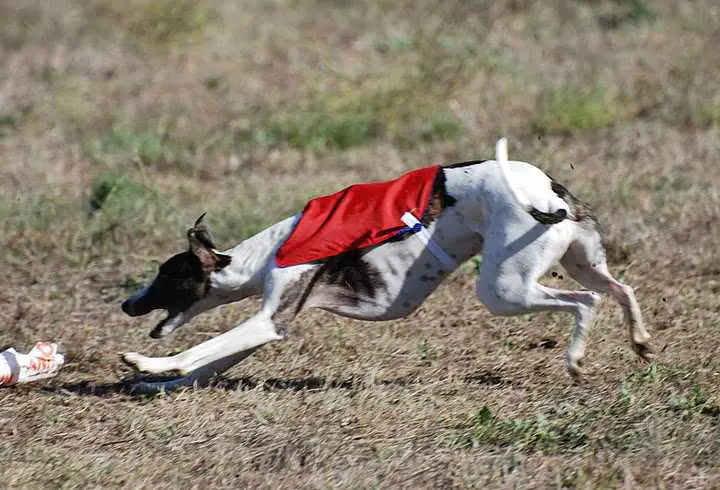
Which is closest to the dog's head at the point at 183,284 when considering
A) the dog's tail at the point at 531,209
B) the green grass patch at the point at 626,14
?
the dog's tail at the point at 531,209

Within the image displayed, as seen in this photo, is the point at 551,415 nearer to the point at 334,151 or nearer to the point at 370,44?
the point at 334,151

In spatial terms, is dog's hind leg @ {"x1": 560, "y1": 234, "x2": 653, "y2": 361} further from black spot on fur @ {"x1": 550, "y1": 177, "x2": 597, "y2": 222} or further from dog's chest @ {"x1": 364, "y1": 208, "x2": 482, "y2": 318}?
dog's chest @ {"x1": 364, "y1": 208, "x2": 482, "y2": 318}

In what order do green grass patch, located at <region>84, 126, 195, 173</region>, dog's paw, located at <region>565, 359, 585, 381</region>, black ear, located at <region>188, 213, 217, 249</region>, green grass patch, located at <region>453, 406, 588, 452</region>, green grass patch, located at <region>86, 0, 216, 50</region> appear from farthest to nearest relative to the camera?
green grass patch, located at <region>86, 0, 216, 50</region>, green grass patch, located at <region>84, 126, 195, 173</region>, black ear, located at <region>188, 213, 217, 249</region>, dog's paw, located at <region>565, 359, 585, 381</region>, green grass patch, located at <region>453, 406, 588, 452</region>

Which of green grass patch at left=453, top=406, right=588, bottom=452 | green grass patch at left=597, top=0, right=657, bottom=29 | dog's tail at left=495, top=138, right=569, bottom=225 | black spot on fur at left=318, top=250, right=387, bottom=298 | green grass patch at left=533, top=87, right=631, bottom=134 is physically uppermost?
dog's tail at left=495, top=138, right=569, bottom=225

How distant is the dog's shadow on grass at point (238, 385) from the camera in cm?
582

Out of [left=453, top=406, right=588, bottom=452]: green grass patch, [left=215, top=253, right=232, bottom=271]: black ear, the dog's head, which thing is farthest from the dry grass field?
[left=215, top=253, right=232, bottom=271]: black ear

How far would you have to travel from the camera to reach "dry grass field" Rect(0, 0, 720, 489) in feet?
16.3

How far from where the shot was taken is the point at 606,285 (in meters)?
5.82

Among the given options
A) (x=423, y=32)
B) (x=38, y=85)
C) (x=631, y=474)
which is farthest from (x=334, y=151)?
(x=631, y=474)

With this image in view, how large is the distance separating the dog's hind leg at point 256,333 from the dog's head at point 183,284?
0.30m

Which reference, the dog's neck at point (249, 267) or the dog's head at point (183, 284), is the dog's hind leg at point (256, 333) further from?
the dog's head at point (183, 284)

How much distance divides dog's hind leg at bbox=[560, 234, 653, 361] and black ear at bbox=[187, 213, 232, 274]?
5.01ft

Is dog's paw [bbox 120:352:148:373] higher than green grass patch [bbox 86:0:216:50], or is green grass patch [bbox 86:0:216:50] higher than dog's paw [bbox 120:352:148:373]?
dog's paw [bbox 120:352:148:373]

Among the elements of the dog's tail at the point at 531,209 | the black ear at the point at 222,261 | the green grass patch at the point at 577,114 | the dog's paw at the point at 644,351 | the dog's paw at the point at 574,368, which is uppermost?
the dog's tail at the point at 531,209
